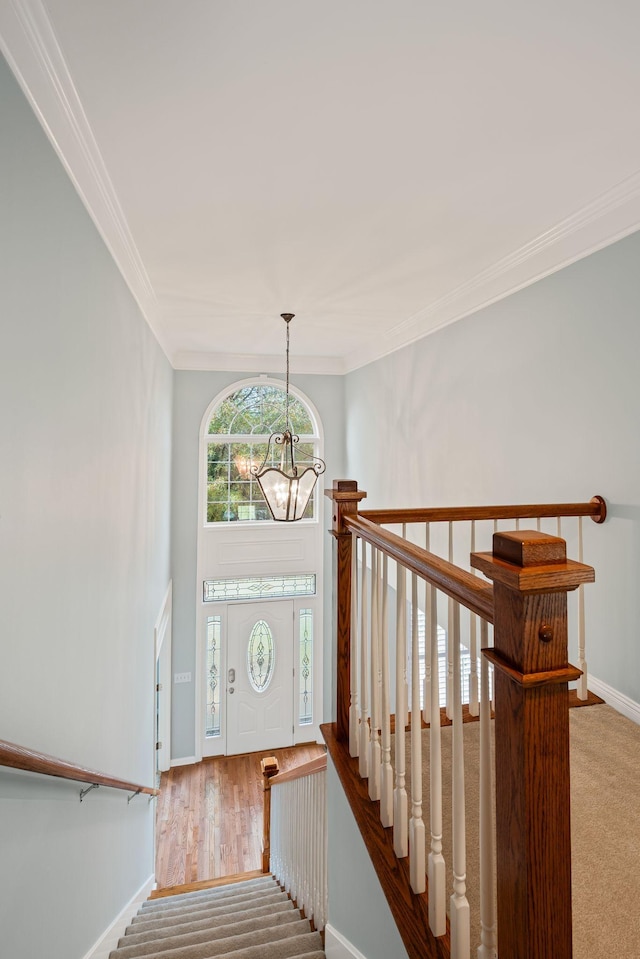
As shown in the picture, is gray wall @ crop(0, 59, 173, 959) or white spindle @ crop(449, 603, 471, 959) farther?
gray wall @ crop(0, 59, 173, 959)

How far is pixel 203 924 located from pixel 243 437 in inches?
175

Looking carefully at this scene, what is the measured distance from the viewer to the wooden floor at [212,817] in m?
4.36

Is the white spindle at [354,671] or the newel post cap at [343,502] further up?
the newel post cap at [343,502]

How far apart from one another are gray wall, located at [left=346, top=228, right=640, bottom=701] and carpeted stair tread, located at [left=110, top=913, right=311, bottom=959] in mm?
1920

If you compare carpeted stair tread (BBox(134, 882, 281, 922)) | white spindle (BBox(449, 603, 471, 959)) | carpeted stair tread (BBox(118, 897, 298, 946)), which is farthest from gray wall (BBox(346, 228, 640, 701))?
carpeted stair tread (BBox(134, 882, 281, 922))

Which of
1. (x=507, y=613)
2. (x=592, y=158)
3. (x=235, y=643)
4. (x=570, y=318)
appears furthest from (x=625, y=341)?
(x=235, y=643)

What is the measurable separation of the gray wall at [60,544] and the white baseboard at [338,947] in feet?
3.05

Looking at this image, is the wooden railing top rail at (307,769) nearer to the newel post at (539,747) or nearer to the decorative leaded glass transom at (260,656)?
the newel post at (539,747)

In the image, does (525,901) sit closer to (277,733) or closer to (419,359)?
(419,359)

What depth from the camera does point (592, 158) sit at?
1.96m

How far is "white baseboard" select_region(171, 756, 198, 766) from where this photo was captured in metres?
5.70

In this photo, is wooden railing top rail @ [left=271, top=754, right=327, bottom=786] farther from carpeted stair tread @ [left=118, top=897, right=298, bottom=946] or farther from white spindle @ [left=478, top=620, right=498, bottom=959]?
white spindle @ [left=478, top=620, right=498, bottom=959]

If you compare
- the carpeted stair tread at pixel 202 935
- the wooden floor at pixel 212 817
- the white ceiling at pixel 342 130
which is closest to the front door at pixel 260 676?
the wooden floor at pixel 212 817

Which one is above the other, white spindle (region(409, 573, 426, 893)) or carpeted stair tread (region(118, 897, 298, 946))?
white spindle (region(409, 573, 426, 893))
